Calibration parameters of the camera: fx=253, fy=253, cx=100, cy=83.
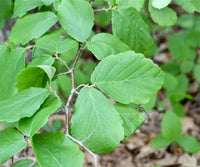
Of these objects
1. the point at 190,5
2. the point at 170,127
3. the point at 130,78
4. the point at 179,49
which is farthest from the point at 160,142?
the point at 130,78

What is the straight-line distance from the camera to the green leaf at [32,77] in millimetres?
826

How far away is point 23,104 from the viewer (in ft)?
2.68

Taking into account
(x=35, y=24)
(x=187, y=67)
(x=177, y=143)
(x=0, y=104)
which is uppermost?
(x=35, y=24)

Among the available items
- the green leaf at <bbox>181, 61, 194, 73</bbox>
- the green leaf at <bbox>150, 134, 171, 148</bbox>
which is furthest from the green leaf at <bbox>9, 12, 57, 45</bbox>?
the green leaf at <bbox>181, 61, 194, 73</bbox>

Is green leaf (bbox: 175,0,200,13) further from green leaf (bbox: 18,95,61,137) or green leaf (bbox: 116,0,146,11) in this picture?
green leaf (bbox: 18,95,61,137)

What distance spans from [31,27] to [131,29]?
41 cm

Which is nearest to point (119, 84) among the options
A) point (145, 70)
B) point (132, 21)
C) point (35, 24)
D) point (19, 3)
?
point (145, 70)

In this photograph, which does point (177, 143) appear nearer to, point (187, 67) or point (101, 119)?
point (187, 67)

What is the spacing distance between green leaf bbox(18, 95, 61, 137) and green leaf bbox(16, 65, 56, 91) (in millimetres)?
76

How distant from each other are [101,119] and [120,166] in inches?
70.5

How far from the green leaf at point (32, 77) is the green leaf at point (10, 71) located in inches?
3.6

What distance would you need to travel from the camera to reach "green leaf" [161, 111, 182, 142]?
Answer: 223 cm

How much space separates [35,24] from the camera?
1043mm

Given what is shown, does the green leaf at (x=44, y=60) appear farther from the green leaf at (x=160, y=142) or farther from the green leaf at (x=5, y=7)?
the green leaf at (x=160, y=142)
